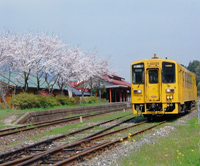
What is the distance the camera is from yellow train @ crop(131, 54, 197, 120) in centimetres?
1320

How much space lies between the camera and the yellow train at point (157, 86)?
13.2 m

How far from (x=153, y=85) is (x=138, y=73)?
3.23 ft

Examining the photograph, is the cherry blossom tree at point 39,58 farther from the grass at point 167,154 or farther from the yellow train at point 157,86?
the grass at point 167,154

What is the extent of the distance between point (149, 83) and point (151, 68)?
2.53ft

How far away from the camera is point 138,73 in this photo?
13.9 meters

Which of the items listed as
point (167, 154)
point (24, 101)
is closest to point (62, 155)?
point (167, 154)

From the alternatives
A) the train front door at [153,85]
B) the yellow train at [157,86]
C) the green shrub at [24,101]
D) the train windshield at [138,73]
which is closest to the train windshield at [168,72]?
the yellow train at [157,86]

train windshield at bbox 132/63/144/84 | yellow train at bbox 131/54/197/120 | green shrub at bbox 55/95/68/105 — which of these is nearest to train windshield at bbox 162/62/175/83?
yellow train at bbox 131/54/197/120

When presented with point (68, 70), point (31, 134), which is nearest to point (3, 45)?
point (68, 70)

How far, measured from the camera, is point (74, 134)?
10.7 meters

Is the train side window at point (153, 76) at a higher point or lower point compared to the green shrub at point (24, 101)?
higher

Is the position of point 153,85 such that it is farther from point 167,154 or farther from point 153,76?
point 167,154

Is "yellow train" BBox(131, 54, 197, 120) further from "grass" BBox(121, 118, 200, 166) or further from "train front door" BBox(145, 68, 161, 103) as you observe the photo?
"grass" BBox(121, 118, 200, 166)

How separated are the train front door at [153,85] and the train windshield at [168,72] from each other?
11.6 inches
